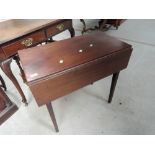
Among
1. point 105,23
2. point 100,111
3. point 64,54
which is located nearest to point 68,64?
point 64,54

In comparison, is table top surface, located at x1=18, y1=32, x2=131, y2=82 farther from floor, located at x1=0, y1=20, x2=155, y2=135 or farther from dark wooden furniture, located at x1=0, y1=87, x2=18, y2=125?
floor, located at x1=0, y1=20, x2=155, y2=135

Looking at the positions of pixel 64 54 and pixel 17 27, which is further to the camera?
pixel 17 27

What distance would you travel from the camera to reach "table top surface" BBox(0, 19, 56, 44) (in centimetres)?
121

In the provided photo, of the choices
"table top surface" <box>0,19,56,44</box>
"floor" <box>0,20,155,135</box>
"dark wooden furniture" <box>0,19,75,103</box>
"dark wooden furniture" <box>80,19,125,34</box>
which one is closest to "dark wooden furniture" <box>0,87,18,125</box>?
"floor" <box>0,20,155,135</box>

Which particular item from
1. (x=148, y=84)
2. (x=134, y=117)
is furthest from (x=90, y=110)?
(x=148, y=84)

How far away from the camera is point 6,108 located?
159 centimetres

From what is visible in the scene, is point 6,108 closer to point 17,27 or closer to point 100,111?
point 17,27

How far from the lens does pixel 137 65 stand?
2.25 m

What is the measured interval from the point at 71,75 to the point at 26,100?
96 cm

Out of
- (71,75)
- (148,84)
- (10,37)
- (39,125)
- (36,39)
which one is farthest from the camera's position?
(148,84)

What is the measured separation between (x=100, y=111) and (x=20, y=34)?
1.17 meters

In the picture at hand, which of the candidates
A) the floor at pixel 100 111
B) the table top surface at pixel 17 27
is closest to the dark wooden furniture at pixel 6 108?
the floor at pixel 100 111

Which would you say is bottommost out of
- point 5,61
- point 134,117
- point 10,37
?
point 134,117
